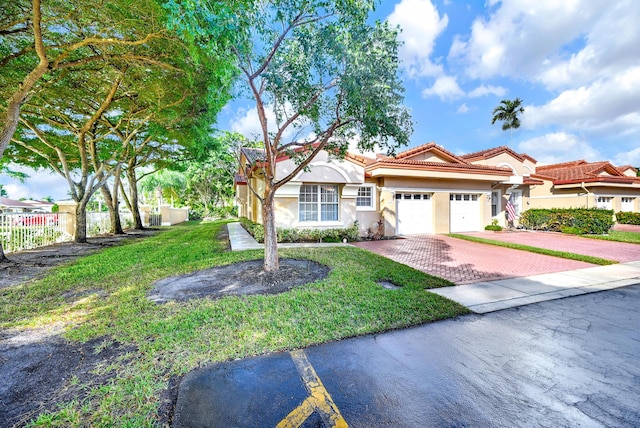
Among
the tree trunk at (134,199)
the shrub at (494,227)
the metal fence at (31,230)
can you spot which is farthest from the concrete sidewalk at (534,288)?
the tree trunk at (134,199)

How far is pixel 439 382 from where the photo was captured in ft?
9.51

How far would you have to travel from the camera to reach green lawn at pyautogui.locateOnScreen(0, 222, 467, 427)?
107 inches

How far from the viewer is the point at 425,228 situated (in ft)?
50.2

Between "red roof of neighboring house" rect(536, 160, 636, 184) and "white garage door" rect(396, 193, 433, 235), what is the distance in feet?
42.2

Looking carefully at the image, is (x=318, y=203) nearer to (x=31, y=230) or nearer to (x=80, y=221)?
(x=80, y=221)

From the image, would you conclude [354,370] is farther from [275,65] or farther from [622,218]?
[622,218]

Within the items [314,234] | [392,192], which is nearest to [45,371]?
[314,234]

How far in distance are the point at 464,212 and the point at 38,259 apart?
1976 cm

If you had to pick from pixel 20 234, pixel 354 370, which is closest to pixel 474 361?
pixel 354 370

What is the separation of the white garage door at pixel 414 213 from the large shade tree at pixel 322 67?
8.59 metres

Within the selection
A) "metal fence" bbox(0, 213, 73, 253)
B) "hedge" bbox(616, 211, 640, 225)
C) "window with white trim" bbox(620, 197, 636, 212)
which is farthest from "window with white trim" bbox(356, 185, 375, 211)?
"window with white trim" bbox(620, 197, 636, 212)

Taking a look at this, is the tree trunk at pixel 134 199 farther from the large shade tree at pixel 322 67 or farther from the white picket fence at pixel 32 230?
the large shade tree at pixel 322 67

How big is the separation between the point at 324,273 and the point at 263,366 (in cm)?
399

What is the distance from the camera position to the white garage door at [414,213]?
14.8 metres
